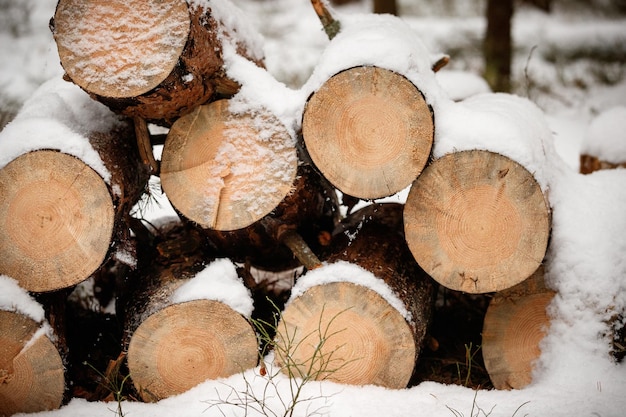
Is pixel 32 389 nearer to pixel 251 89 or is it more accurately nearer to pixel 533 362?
pixel 251 89

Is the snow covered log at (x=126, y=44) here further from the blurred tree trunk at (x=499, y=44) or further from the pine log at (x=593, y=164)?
the blurred tree trunk at (x=499, y=44)

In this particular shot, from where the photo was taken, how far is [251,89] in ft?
5.98

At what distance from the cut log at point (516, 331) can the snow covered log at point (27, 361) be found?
1.64 meters

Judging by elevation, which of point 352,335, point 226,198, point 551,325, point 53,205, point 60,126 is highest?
point 60,126

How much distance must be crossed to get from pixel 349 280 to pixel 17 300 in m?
1.20

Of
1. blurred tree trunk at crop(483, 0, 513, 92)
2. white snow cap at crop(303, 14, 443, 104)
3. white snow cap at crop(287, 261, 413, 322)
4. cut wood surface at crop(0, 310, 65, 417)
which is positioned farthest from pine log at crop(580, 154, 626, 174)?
cut wood surface at crop(0, 310, 65, 417)

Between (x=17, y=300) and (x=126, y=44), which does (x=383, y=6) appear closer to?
(x=126, y=44)

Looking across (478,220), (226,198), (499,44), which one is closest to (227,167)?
(226,198)

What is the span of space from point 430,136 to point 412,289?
606 mm

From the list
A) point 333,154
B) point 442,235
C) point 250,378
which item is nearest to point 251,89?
point 333,154

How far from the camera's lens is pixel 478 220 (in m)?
1.64

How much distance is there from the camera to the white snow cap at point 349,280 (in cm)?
172

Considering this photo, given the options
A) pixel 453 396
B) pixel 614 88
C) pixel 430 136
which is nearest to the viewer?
pixel 430 136

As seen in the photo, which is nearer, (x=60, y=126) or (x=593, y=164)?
(x=60, y=126)
